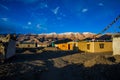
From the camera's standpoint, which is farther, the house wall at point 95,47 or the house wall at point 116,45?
the house wall at point 95,47

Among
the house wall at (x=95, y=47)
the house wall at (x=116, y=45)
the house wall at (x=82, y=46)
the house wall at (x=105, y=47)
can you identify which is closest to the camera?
the house wall at (x=116, y=45)

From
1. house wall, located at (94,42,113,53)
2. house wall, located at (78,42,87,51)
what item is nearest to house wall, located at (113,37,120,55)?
house wall, located at (94,42,113,53)

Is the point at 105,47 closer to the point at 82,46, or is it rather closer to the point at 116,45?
the point at 82,46

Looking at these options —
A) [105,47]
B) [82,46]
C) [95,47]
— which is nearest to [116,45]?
[95,47]

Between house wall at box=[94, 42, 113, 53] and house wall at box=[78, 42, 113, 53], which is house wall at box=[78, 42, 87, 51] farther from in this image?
house wall at box=[94, 42, 113, 53]

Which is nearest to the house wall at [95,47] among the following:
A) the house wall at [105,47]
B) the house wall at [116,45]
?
the house wall at [105,47]

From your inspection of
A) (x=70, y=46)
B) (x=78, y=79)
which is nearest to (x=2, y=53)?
(x=78, y=79)

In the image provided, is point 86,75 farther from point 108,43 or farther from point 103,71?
point 108,43

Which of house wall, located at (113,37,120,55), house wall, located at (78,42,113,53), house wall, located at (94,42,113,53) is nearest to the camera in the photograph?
house wall, located at (113,37,120,55)

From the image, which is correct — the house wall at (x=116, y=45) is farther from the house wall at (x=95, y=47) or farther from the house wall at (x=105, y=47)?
the house wall at (x=105, y=47)

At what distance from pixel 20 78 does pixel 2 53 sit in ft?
34.1

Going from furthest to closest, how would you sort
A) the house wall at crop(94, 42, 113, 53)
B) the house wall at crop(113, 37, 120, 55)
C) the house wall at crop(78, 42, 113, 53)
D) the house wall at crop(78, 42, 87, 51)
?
the house wall at crop(78, 42, 87, 51) → the house wall at crop(94, 42, 113, 53) → the house wall at crop(78, 42, 113, 53) → the house wall at crop(113, 37, 120, 55)

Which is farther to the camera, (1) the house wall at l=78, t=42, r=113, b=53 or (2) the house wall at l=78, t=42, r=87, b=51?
(2) the house wall at l=78, t=42, r=87, b=51

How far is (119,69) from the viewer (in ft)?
59.4
